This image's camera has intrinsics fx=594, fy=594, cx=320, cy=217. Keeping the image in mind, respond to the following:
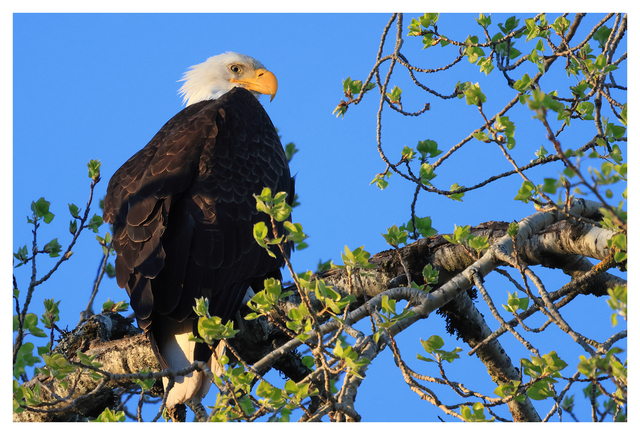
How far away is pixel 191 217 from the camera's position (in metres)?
3.82

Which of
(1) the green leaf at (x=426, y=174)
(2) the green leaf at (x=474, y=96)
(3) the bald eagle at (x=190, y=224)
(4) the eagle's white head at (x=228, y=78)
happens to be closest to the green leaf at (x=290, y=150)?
(3) the bald eagle at (x=190, y=224)

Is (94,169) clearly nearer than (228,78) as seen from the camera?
Yes

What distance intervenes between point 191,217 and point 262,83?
2406mm

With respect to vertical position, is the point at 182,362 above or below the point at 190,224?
below

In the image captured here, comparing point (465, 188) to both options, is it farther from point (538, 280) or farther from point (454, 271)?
point (454, 271)

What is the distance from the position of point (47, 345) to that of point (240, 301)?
1152 mm

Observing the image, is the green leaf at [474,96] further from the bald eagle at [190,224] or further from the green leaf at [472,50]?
the bald eagle at [190,224]

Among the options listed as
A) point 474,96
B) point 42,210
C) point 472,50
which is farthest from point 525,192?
point 42,210

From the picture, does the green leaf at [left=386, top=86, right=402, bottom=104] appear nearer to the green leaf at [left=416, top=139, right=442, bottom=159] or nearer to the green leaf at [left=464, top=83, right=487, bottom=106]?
the green leaf at [left=416, top=139, right=442, bottom=159]

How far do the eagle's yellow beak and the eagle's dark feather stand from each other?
121 cm

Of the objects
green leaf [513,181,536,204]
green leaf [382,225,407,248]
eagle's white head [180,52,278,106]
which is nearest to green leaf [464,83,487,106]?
green leaf [513,181,536,204]

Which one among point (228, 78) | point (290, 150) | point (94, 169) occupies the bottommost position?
point (94, 169)

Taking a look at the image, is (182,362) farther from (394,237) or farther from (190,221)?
(394,237)

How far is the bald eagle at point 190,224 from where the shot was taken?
3586 millimetres
